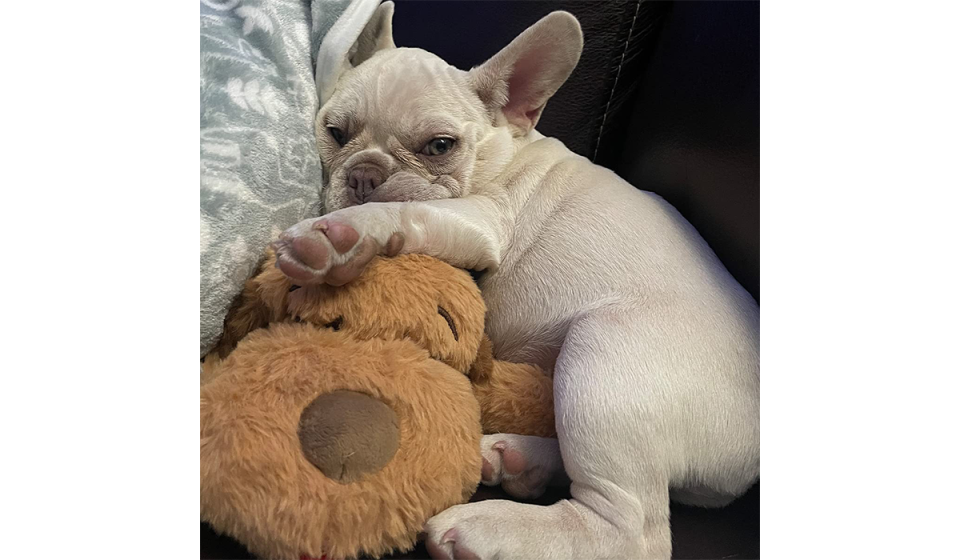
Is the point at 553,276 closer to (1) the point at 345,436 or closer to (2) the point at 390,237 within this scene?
(2) the point at 390,237

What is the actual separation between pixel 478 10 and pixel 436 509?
1.17 m

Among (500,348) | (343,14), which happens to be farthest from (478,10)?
(500,348)

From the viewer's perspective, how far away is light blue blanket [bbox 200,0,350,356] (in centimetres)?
98

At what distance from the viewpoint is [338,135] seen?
1.22 metres

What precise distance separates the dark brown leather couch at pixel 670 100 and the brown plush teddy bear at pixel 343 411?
205 mm

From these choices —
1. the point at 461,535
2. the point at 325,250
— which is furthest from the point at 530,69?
the point at 461,535

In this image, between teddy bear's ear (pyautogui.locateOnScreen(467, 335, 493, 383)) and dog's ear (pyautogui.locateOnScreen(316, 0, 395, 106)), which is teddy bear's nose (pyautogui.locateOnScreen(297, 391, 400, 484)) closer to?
teddy bear's ear (pyautogui.locateOnScreen(467, 335, 493, 383))

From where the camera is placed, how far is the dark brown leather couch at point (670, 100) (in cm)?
117

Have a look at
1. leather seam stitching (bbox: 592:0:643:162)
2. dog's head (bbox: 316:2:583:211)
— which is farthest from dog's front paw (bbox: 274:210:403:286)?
leather seam stitching (bbox: 592:0:643:162)

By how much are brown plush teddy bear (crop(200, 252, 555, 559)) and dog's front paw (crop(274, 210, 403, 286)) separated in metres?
0.03

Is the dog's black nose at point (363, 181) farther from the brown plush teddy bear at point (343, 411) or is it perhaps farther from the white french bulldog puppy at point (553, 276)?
the brown plush teddy bear at point (343, 411)

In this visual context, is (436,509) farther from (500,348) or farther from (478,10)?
(478,10)

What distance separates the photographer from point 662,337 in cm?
100

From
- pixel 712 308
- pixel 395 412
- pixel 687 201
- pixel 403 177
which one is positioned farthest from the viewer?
pixel 687 201
